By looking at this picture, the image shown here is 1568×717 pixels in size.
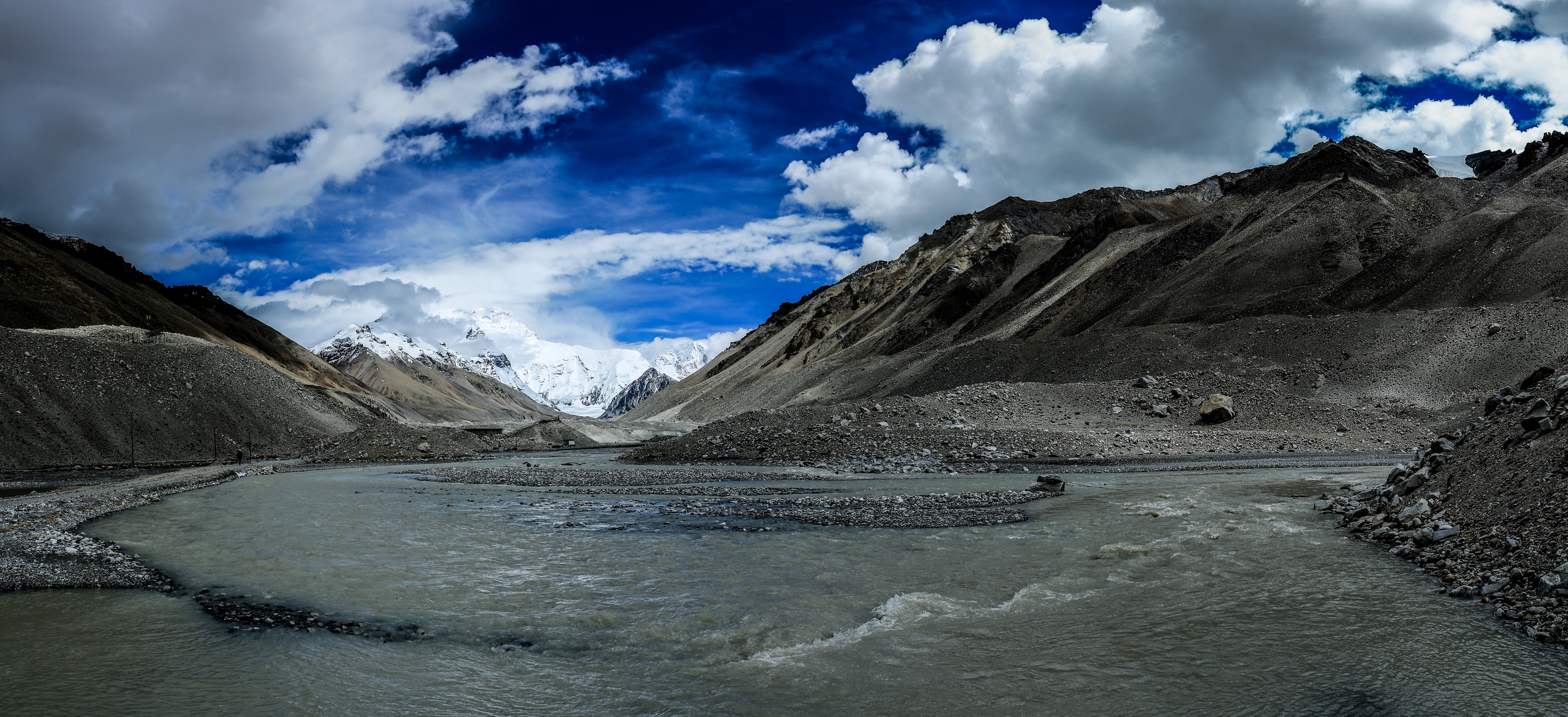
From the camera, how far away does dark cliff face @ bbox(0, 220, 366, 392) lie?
7744 centimetres

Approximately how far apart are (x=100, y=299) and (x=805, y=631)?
357 feet

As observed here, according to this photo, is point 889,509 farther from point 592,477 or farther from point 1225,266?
point 1225,266

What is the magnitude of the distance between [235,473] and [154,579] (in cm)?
2885

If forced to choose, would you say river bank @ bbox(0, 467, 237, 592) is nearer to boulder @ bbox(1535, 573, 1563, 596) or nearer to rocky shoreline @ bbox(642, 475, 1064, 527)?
rocky shoreline @ bbox(642, 475, 1064, 527)

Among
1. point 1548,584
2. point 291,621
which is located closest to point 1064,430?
point 1548,584

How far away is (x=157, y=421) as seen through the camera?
50.1 m

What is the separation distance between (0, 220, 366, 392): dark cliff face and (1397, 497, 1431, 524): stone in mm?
88425

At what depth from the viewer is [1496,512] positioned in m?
12.0

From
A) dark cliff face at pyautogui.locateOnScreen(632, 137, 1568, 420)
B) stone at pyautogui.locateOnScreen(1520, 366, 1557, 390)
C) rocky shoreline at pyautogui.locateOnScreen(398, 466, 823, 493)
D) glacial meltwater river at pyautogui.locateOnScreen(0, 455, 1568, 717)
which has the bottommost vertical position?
glacial meltwater river at pyautogui.locateOnScreen(0, 455, 1568, 717)

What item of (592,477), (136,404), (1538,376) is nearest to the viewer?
(1538,376)

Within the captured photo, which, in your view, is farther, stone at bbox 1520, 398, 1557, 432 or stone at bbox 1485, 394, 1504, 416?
stone at bbox 1485, 394, 1504, 416

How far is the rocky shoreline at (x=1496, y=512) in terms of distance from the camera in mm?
9547

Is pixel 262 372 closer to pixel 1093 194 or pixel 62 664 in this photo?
pixel 62 664

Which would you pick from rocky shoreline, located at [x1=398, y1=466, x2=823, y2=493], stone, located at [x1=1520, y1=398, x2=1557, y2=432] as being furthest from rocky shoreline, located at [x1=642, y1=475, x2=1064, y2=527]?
stone, located at [x1=1520, y1=398, x2=1557, y2=432]
